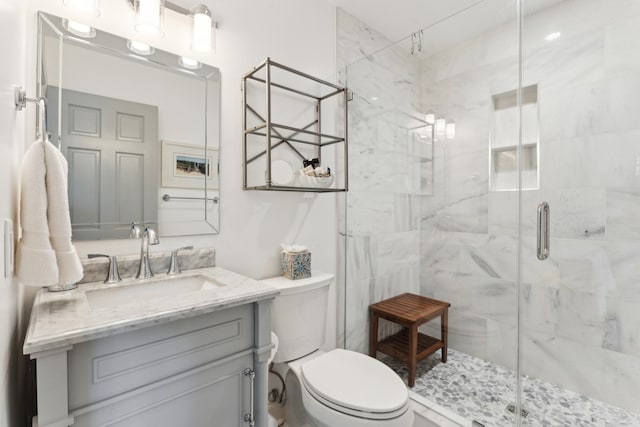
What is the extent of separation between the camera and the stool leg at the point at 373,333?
199 centimetres

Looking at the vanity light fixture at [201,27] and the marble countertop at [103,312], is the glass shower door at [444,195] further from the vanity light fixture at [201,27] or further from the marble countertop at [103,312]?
the marble countertop at [103,312]

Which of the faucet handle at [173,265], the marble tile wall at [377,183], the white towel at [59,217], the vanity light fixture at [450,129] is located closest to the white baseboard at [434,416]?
the marble tile wall at [377,183]

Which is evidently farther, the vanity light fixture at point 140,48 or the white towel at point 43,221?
the vanity light fixture at point 140,48

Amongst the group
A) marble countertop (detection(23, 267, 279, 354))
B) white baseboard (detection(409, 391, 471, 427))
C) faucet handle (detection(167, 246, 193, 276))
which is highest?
faucet handle (detection(167, 246, 193, 276))

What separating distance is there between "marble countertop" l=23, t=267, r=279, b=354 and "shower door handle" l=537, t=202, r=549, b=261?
162cm

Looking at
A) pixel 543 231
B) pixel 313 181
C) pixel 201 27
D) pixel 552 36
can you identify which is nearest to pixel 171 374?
pixel 313 181

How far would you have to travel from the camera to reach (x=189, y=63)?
4.40 feet

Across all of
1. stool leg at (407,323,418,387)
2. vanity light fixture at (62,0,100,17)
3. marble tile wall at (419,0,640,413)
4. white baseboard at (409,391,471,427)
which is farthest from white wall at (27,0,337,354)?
white baseboard at (409,391,471,427)

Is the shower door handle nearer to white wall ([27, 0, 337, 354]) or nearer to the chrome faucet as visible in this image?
white wall ([27, 0, 337, 354])

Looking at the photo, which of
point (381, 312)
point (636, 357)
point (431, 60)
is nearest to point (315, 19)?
point (431, 60)

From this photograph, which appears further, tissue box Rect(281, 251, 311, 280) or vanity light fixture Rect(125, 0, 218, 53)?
tissue box Rect(281, 251, 311, 280)

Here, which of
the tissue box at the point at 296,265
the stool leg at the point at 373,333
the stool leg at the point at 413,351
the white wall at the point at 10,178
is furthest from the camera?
the stool leg at the point at 373,333

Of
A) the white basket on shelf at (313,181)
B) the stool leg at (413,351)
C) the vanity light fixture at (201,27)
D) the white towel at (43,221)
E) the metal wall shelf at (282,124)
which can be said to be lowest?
the stool leg at (413,351)

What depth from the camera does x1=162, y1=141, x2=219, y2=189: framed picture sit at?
1296 mm
